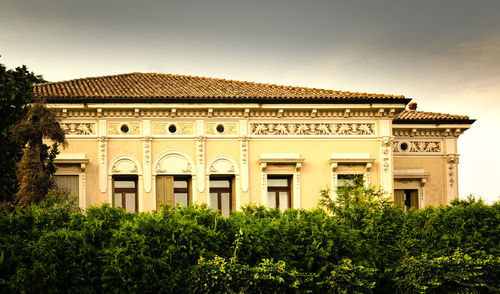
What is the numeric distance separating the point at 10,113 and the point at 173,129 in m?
6.61

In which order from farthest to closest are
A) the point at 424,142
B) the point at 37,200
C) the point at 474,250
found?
the point at 424,142 → the point at 37,200 → the point at 474,250

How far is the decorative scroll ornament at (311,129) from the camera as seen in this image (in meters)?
27.0

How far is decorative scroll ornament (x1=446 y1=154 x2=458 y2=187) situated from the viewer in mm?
30125

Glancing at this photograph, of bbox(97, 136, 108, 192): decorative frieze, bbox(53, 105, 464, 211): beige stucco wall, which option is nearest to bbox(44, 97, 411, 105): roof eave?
bbox(53, 105, 464, 211): beige stucco wall

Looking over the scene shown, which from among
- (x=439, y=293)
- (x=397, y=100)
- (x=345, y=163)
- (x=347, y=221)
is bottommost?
(x=439, y=293)

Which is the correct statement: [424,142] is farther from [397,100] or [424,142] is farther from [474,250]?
[474,250]

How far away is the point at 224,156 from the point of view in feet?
87.7

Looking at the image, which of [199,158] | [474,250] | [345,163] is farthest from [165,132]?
[474,250]

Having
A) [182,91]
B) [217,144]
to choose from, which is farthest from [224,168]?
[182,91]

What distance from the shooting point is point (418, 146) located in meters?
30.3

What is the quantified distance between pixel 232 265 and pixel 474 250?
736cm

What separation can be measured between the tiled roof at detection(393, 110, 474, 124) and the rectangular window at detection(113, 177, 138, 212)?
12.1 meters

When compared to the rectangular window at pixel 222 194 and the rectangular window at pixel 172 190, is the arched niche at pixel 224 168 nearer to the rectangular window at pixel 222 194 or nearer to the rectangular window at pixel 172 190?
the rectangular window at pixel 222 194

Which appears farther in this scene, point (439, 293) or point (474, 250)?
point (474, 250)
